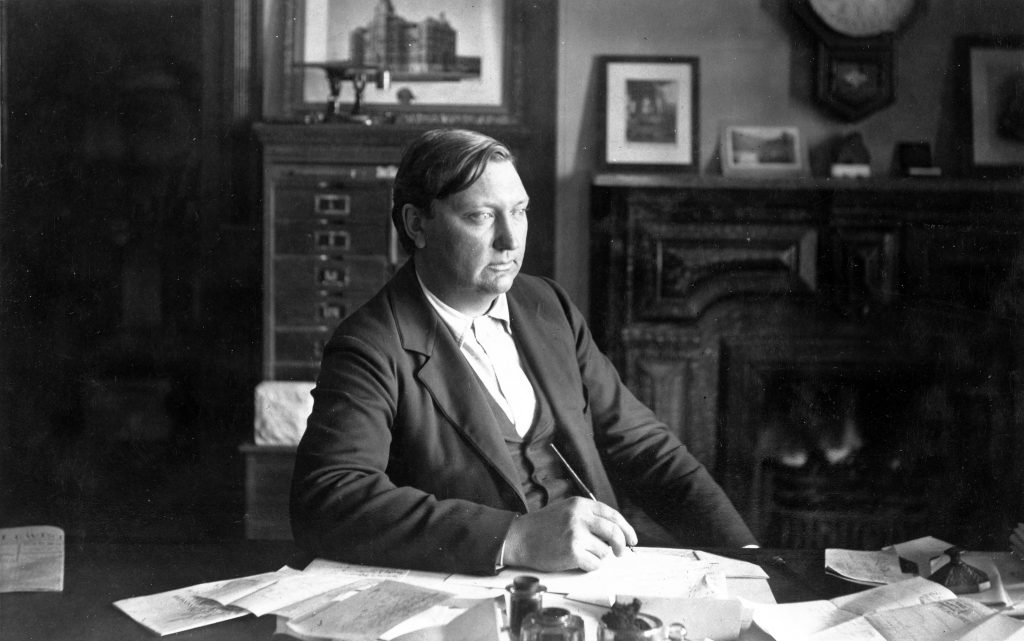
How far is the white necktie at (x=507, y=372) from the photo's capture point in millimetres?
1668

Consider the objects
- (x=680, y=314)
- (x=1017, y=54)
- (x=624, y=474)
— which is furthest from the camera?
(x=1017, y=54)

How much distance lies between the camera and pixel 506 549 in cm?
128

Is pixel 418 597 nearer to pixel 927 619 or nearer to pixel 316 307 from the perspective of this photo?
pixel 927 619

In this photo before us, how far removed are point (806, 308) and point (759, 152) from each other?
56cm

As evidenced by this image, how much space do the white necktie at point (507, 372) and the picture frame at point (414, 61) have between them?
5.47 ft

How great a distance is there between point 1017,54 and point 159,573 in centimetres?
328

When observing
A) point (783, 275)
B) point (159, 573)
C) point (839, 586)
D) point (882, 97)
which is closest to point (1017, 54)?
point (882, 97)

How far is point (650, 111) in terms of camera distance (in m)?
3.18

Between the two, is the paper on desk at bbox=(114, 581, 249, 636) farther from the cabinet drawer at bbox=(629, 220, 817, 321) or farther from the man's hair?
the cabinet drawer at bbox=(629, 220, 817, 321)

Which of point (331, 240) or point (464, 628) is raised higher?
point (331, 240)

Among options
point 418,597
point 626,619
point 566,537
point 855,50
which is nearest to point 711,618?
point 626,619

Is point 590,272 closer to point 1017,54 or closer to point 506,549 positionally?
point 1017,54

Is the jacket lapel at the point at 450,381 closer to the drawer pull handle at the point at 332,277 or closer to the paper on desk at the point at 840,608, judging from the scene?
the paper on desk at the point at 840,608

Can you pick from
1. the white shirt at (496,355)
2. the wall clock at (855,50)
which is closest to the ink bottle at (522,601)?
the white shirt at (496,355)
